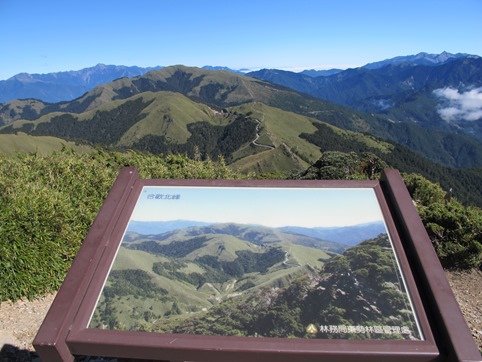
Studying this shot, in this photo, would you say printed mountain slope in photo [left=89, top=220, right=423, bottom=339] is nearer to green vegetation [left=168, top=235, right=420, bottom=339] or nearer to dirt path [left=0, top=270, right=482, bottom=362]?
green vegetation [left=168, top=235, right=420, bottom=339]

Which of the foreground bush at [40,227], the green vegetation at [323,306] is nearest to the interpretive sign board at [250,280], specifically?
the green vegetation at [323,306]

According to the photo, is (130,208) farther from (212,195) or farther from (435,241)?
(435,241)

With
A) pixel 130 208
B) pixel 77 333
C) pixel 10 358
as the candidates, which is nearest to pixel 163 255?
pixel 130 208

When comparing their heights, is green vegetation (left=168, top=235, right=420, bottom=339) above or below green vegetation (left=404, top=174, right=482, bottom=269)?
above

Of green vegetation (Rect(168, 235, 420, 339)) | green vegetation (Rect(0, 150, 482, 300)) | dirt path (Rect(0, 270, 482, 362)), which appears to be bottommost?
dirt path (Rect(0, 270, 482, 362))

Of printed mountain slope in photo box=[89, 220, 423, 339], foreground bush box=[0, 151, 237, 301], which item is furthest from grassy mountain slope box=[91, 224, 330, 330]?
foreground bush box=[0, 151, 237, 301]

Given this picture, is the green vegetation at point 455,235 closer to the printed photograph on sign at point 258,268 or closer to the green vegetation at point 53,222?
the green vegetation at point 53,222
